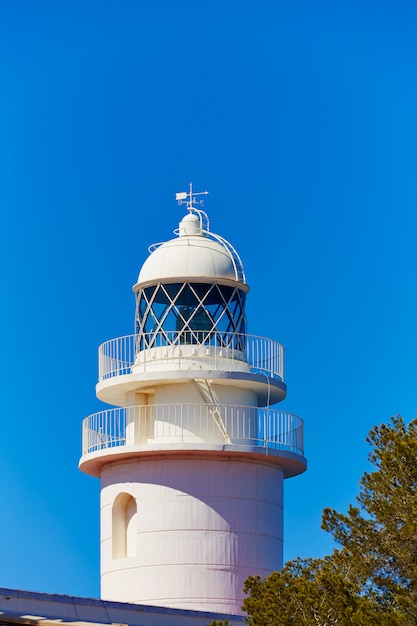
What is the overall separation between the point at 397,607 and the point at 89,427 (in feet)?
29.5

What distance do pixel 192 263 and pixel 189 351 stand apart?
1.65 meters

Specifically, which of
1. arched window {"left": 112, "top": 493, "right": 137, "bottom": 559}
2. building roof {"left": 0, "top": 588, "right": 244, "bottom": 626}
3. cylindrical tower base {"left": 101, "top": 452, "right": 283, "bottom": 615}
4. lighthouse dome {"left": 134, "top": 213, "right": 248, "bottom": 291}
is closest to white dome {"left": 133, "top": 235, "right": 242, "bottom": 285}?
lighthouse dome {"left": 134, "top": 213, "right": 248, "bottom": 291}

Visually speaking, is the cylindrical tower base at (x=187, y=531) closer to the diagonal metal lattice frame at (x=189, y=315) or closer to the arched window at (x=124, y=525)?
the arched window at (x=124, y=525)

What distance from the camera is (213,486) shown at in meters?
34.1

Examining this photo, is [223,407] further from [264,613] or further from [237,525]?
[264,613]

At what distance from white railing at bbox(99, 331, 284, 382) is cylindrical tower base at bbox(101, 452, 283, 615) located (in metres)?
1.80

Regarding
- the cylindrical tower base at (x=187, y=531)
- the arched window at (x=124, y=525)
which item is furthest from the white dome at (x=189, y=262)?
the arched window at (x=124, y=525)

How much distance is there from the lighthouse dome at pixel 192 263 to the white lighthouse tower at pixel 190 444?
0.03m

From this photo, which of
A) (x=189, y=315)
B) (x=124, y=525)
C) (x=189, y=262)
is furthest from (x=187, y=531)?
(x=189, y=262)

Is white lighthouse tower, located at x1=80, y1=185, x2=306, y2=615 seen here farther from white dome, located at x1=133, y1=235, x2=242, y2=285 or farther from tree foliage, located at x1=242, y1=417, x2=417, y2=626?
tree foliage, located at x1=242, y1=417, x2=417, y2=626

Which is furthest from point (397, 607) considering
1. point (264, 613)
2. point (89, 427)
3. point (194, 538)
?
point (89, 427)

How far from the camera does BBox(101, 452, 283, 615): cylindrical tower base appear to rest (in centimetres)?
3378

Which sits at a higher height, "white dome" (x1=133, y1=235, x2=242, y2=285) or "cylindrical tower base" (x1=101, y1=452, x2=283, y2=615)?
"white dome" (x1=133, y1=235, x2=242, y2=285)

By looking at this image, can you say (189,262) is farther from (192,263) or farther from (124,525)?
(124,525)
